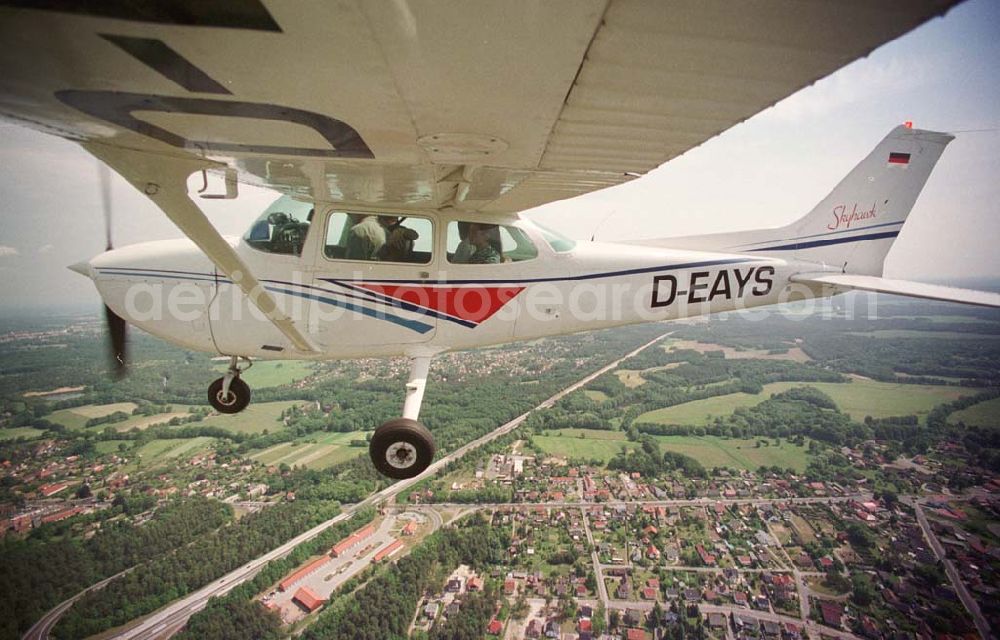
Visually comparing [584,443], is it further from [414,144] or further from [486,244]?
[414,144]

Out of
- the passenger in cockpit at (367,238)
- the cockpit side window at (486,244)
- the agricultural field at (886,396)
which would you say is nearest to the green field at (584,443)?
the cockpit side window at (486,244)

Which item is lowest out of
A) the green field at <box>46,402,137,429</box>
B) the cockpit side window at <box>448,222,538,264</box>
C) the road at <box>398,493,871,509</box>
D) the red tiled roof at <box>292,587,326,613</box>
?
the red tiled roof at <box>292,587,326,613</box>

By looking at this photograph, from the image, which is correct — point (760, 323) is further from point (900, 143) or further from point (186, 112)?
point (186, 112)

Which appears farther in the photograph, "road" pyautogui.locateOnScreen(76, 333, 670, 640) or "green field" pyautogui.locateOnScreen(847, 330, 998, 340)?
"green field" pyautogui.locateOnScreen(847, 330, 998, 340)

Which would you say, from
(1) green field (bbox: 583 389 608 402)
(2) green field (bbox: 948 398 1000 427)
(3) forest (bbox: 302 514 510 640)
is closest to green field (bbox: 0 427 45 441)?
(3) forest (bbox: 302 514 510 640)

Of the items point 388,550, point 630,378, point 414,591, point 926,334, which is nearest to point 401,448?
point 414,591

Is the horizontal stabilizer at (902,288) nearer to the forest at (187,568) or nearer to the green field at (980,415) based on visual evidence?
the forest at (187,568)

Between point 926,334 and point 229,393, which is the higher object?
point 229,393

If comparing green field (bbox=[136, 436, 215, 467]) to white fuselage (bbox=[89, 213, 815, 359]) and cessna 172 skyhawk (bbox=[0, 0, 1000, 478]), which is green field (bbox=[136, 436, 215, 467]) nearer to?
cessna 172 skyhawk (bbox=[0, 0, 1000, 478])
